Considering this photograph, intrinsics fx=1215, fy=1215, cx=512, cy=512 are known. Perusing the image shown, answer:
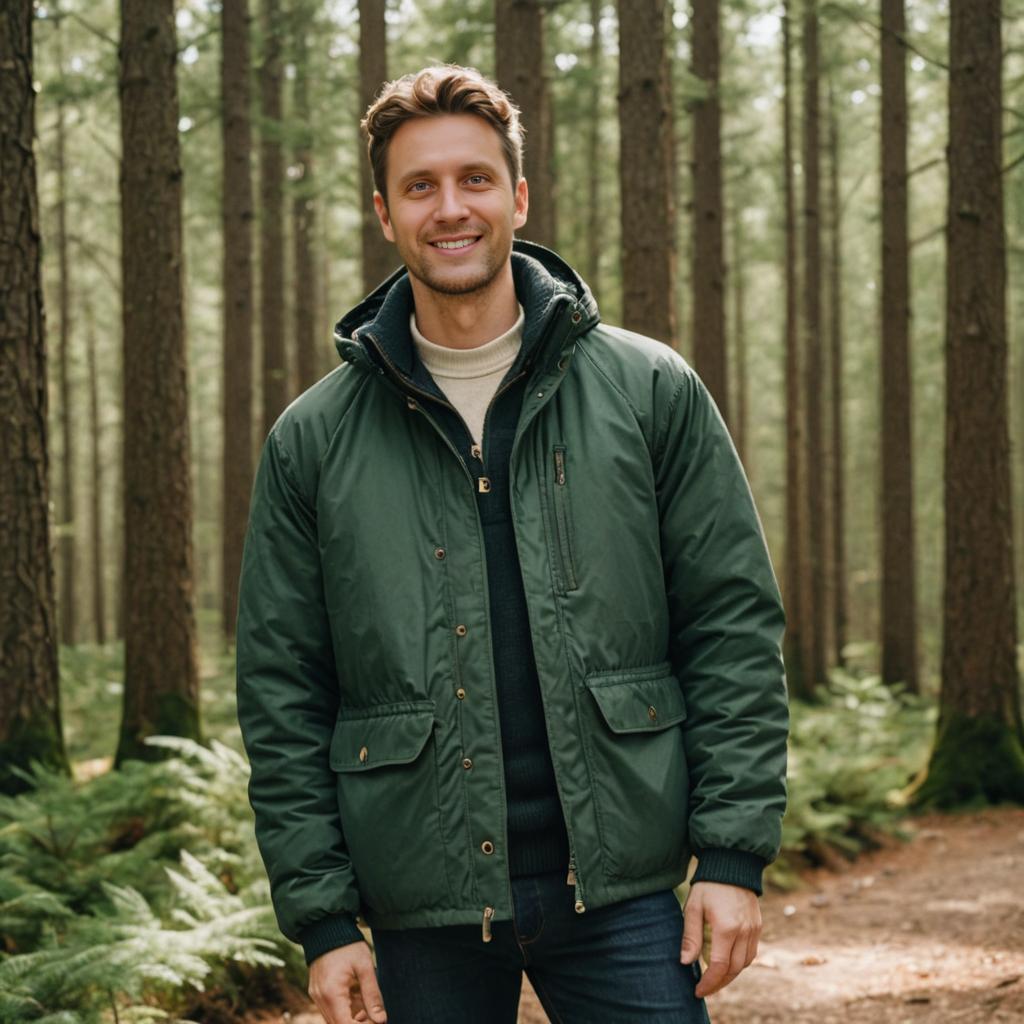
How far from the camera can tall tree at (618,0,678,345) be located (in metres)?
8.89

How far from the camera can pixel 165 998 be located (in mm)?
5590

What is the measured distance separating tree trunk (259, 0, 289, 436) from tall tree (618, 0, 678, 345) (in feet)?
29.7

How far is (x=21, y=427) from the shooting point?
24.7 feet

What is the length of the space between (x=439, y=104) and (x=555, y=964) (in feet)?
6.36

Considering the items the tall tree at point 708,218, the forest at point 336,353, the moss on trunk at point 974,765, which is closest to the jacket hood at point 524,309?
the forest at point 336,353

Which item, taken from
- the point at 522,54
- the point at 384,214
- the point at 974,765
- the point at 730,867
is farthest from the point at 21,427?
the point at 974,765

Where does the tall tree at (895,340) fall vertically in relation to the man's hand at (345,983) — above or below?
above

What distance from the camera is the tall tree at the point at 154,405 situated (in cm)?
958

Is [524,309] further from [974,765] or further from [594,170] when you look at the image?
[594,170]

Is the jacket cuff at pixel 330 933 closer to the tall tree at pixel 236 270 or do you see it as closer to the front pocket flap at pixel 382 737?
the front pocket flap at pixel 382 737

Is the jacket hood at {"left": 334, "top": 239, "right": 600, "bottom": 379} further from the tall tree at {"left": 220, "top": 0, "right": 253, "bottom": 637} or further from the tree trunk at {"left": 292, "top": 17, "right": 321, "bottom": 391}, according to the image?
the tree trunk at {"left": 292, "top": 17, "right": 321, "bottom": 391}

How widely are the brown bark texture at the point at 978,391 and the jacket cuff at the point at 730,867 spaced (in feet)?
30.8

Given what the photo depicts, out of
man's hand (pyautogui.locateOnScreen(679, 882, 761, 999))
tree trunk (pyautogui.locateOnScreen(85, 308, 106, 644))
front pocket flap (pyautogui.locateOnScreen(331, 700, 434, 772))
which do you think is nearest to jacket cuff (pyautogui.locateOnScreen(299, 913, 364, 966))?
front pocket flap (pyautogui.locateOnScreen(331, 700, 434, 772))

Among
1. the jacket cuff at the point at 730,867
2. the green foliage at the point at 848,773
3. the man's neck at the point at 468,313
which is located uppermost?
the man's neck at the point at 468,313
